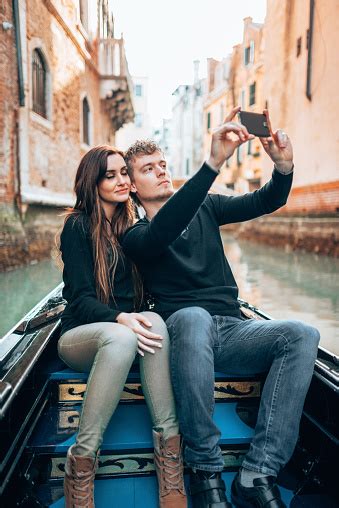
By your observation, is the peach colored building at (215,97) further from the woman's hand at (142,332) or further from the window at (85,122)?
the woman's hand at (142,332)

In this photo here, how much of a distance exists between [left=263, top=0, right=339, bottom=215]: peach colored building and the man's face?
18.0 ft

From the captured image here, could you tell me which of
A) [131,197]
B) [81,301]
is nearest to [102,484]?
[81,301]

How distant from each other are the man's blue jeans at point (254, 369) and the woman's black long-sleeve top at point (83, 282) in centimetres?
21

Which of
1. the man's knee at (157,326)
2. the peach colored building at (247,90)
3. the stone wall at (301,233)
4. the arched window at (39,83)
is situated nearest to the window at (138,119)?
the peach colored building at (247,90)

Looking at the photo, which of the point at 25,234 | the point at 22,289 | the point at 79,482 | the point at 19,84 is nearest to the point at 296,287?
the point at 22,289

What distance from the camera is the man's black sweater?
1460mm

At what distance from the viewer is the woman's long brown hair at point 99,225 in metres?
1.54

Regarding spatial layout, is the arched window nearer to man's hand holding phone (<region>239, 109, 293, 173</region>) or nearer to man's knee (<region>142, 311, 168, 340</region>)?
man's hand holding phone (<region>239, 109, 293, 173</region>)

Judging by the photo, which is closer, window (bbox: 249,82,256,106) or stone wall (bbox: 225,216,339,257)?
stone wall (bbox: 225,216,339,257)

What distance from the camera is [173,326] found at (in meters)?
1.41

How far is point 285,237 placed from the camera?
907cm

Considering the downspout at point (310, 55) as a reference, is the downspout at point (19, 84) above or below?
below

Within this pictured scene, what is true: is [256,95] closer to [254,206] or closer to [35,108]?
[35,108]

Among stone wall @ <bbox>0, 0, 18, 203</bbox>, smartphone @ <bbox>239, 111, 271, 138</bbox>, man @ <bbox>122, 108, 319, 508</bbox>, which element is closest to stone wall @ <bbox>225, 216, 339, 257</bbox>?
stone wall @ <bbox>0, 0, 18, 203</bbox>
